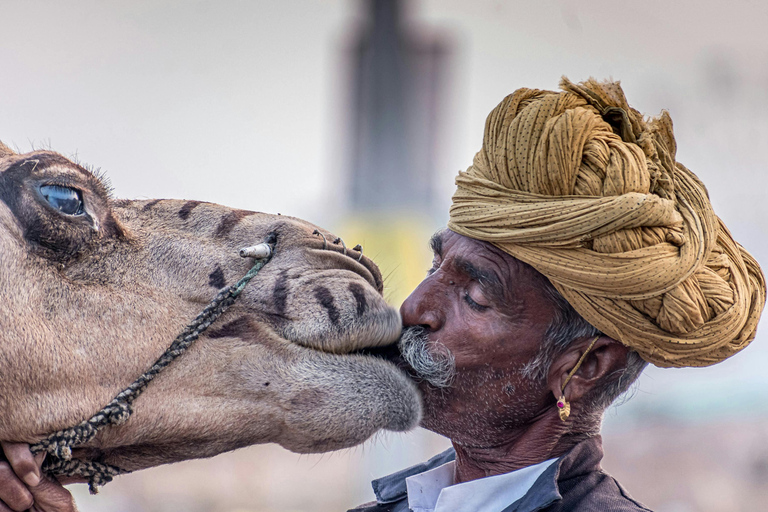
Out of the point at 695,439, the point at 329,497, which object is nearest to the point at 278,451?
the point at 329,497

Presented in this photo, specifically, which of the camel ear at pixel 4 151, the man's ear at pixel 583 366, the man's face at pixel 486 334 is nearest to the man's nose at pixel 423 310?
the man's face at pixel 486 334

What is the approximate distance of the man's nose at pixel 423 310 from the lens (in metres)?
2.66

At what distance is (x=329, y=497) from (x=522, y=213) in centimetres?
1093

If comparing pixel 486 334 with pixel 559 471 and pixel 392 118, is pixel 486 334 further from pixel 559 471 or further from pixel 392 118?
pixel 392 118

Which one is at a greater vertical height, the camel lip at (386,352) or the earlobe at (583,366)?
the camel lip at (386,352)

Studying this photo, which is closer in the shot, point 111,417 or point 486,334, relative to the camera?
point 111,417

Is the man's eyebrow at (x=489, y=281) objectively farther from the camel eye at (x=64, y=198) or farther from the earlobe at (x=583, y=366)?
the camel eye at (x=64, y=198)

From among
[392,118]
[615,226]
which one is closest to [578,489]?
[615,226]

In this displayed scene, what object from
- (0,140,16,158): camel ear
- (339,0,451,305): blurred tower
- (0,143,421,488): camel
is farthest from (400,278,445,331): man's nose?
(339,0,451,305): blurred tower

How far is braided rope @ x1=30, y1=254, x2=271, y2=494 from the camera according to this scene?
84.9 inches

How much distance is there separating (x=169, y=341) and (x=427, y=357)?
0.79m

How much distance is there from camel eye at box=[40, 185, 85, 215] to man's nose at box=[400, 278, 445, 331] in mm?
1064

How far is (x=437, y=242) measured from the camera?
290cm

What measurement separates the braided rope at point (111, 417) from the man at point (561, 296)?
611 mm
